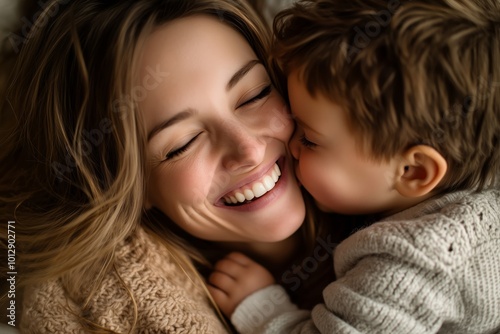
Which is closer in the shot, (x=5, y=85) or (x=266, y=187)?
(x=266, y=187)

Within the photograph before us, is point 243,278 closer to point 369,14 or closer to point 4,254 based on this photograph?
point 4,254

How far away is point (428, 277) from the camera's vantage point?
108 cm

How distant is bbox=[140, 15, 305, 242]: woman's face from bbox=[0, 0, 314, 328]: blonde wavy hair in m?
0.05

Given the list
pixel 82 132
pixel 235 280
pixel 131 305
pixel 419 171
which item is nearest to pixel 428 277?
pixel 419 171

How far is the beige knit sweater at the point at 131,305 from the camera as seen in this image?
1.24m

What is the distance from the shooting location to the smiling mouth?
127 centimetres

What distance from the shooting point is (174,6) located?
1.23m

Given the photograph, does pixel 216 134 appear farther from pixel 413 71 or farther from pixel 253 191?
pixel 413 71

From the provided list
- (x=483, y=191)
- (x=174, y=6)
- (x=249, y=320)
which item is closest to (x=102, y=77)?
(x=174, y=6)

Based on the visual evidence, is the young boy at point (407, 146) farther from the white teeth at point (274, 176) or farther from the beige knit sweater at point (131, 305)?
the beige knit sweater at point (131, 305)

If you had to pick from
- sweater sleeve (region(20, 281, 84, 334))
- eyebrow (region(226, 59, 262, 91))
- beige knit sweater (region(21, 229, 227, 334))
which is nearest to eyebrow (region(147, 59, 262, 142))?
eyebrow (region(226, 59, 262, 91))

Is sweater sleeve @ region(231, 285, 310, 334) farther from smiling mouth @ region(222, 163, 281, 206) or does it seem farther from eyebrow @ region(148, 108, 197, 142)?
eyebrow @ region(148, 108, 197, 142)

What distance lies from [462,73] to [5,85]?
124 centimetres

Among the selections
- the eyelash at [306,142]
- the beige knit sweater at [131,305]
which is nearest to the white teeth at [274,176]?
the eyelash at [306,142]
